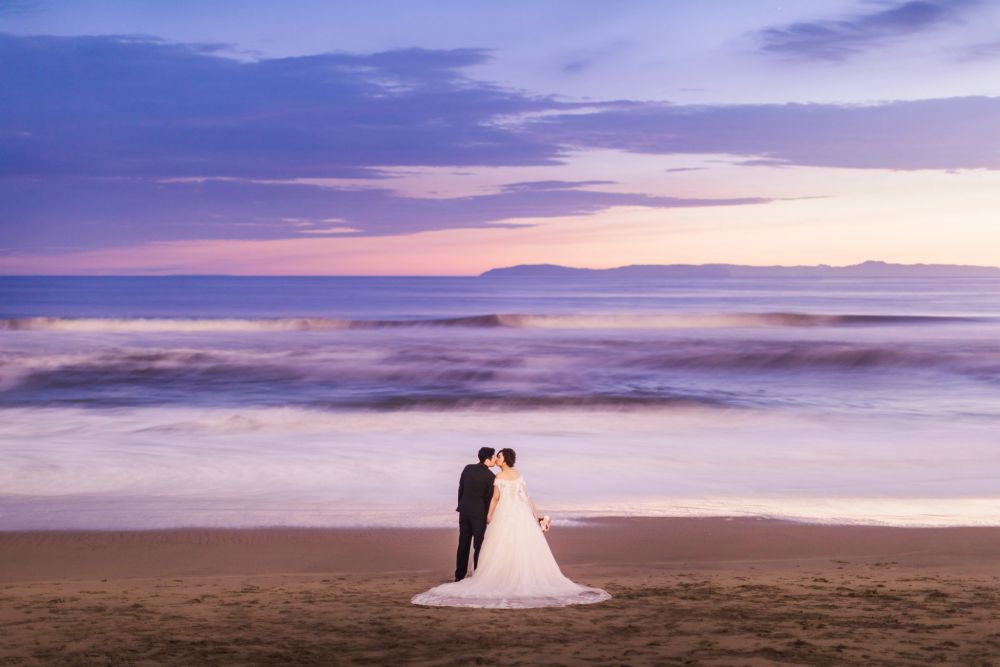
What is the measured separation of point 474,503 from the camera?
959cm

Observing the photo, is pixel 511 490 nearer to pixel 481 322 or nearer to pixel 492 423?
pixel 492 423

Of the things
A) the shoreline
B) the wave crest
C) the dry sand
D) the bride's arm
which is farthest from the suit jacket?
the wave crest

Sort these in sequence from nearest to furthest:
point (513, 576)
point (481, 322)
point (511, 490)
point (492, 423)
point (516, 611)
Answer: point (516, 611) < point (513, 576) < point (511, 490) < point (492, 423) < point (481, 322)

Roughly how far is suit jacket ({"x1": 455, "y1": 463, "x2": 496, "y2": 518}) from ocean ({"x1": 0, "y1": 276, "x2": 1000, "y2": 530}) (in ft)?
9.39

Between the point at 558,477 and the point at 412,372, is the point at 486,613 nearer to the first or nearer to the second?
the point at 558,477

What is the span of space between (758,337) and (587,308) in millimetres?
31454

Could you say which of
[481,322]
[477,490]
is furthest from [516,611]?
[481,322]

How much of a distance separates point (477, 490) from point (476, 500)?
8 centimetres

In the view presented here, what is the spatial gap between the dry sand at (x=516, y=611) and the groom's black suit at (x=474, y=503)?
559mm

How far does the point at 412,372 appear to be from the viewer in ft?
124

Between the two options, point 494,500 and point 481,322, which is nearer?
point 494,500

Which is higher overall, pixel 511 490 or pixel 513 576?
pixel 511 490

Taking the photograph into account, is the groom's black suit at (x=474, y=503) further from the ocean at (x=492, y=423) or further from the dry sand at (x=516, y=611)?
the ocean at (x=492, y=423)

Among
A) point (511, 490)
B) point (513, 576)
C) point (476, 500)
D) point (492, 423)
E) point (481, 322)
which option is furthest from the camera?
point (481, 322)
